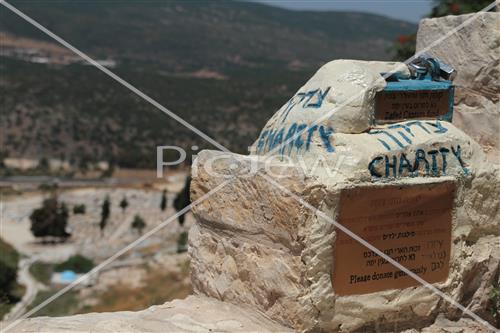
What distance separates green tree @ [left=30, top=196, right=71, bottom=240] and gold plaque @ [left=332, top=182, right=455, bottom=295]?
33.2m

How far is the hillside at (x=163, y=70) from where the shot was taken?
6325 centimetres

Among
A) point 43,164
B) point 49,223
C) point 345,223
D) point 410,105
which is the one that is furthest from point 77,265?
point 43,164

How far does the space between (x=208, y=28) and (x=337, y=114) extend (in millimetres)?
137414

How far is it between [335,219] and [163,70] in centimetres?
10548

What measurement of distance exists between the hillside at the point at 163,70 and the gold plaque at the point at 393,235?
44.8 metres

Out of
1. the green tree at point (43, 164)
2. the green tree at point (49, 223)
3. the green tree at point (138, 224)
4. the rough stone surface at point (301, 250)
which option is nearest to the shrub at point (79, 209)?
the green tree at point (49, 223)

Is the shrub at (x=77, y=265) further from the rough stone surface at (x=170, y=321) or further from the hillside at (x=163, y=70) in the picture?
the rough stone surface at (x=170, y=321)

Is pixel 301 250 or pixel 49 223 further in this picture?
pixel 49 223

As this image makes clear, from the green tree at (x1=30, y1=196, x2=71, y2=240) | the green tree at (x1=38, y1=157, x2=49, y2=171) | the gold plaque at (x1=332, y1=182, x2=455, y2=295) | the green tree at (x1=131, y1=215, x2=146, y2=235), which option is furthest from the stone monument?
the green tree at (x1=38, y1=157, x2=49, y2=171)

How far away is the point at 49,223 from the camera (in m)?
36.1

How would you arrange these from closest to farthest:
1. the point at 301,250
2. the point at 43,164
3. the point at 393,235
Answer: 1. the point at 301,250
2. the point at 393,235
3. the point at 43,164

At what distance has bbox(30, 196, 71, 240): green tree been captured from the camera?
118 feet

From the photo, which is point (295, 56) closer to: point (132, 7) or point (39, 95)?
point (132, 7)

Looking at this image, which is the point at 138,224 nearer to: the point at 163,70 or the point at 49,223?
the point at 49,223
